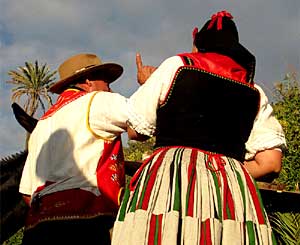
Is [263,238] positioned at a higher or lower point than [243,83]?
lower

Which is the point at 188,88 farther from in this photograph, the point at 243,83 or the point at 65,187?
the point at 65,187

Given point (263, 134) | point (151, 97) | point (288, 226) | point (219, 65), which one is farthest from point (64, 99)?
point (288, 226)

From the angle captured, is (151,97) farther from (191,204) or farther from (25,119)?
(25,119)

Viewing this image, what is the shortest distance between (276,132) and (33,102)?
40541 mm

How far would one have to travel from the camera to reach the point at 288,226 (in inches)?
242

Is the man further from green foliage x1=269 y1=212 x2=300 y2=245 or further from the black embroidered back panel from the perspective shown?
green foliage x1=269 y1=212 x2=300 y2=245

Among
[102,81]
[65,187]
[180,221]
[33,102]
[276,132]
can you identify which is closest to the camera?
[180,221]

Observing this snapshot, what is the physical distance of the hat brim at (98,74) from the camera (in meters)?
3.74

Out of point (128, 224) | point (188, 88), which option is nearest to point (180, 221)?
point (128, 224)

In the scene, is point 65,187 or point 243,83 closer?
point 243,83

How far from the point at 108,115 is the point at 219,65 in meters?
0.69

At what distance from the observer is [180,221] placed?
242 cm

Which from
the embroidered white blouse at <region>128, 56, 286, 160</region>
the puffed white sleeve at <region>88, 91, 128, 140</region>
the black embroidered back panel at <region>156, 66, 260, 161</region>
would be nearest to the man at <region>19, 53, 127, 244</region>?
the puffed white sleeve at <region>88, 91, 128, 140</region>

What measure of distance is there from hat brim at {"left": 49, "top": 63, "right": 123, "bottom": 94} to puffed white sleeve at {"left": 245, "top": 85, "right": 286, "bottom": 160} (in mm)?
1247
